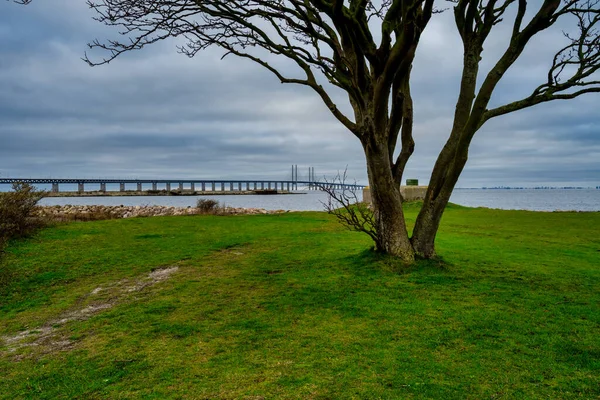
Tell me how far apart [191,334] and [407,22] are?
5.80 metres

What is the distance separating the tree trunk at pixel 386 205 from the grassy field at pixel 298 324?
42 cm

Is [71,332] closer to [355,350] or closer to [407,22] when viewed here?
[355,350]

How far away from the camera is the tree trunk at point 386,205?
801 cm

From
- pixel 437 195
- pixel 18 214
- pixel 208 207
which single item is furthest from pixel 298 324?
pixel 208 207

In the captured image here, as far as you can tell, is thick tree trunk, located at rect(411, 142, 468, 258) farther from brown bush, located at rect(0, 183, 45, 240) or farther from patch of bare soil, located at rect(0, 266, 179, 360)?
brown bush, located at rect(0, 183, 45, 240)

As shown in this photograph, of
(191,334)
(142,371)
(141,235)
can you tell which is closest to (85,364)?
(142,371)

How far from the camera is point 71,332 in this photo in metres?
5.50

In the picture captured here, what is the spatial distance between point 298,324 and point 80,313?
11.7 feet

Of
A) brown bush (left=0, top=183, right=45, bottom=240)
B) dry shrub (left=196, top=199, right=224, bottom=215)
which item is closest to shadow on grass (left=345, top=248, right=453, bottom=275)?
brown bush (left=0, top=183, right=45, bottom=240)

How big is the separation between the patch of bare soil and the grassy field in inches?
1.3

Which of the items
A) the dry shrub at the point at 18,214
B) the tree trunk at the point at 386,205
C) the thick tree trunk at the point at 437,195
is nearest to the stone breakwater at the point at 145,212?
the dry shrub at the point at 18,214

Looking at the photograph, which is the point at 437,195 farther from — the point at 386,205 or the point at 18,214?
the point at 18,214

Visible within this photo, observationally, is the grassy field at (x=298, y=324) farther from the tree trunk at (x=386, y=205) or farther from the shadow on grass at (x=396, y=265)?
the tree trunk at (x=386, y=205)

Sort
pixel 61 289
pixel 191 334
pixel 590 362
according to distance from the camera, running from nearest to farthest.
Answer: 1. pixel 590 362
2. pixel 191 334
3. pixel 61 289
